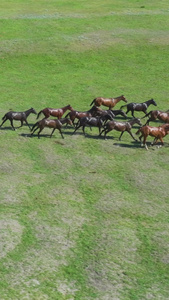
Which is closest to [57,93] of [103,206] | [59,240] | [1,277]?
[103,206]

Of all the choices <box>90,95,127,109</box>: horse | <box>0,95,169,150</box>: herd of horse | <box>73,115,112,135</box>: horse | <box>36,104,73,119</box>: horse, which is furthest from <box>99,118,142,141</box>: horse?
<box>90,95,127,109</box>: horse

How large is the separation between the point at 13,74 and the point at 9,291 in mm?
25835

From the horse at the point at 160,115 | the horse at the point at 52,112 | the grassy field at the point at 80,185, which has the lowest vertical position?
Result: the grassy field at the point at 80,185

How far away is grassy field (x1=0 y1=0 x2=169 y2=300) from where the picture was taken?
15672mm

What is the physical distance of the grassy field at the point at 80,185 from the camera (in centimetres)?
1567

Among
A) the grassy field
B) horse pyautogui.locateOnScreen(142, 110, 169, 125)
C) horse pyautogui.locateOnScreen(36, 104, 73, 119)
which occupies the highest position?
horse pyautogui.locateOnScreen(36, 104, 73, 119)

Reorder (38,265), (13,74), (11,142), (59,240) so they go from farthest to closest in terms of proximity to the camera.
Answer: (13,74) < (11,142) < (59,240) < (38,265)

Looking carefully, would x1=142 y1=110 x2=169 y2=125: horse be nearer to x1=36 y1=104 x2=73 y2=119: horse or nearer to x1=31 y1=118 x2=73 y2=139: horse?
x1=36 y1=104 x2=73 y2=119: horse

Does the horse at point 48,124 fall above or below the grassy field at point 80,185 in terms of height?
above

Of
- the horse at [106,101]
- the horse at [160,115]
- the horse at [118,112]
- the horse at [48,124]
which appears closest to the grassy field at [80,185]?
the horse at [48,124]

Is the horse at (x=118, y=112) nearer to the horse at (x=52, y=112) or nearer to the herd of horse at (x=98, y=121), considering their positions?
the herd of horse at (x=98, y=121)

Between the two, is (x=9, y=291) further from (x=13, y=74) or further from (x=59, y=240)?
(x=13, y=74)

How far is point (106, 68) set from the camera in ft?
134

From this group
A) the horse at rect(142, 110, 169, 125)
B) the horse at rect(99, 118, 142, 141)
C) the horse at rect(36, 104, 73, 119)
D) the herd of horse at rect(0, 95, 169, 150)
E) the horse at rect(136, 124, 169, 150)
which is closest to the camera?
the horse at rect(136, 124, 169, 150)
